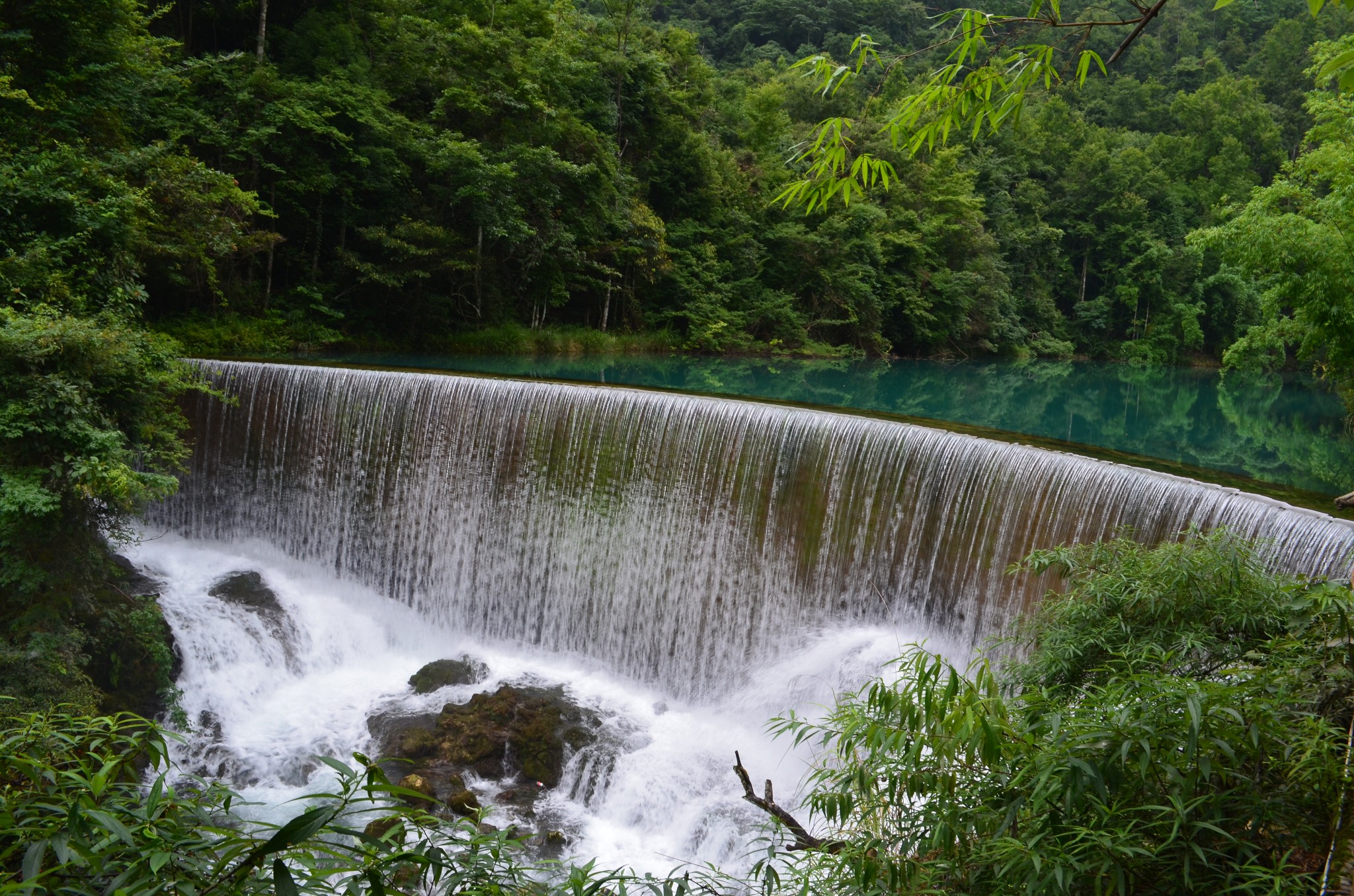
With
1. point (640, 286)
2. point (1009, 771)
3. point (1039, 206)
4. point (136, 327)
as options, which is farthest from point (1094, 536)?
point (1039, 206)

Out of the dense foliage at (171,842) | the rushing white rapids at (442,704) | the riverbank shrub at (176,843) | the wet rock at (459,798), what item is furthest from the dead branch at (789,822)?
the wet rock at (459,798)

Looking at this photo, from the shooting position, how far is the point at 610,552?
782 cm

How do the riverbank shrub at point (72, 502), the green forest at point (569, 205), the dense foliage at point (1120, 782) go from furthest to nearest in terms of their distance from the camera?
1. the green forest at point (569, 205)
2. the riverbank shrub at point (72, 502)
3. the dense foliage at point (1120, 782)

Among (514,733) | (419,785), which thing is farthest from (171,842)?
(514,733)

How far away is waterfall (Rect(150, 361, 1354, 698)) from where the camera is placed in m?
6.03

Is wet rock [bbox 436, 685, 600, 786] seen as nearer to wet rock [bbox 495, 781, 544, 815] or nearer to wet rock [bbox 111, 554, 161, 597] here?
wet rock [bbox 495, 781, 544, 815]

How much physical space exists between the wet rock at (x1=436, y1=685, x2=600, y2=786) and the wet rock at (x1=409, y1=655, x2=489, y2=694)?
51 cm

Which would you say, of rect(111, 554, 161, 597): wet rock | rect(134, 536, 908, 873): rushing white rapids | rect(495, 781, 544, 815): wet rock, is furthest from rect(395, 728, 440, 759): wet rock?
rect(111, 554, 161, 597): wet rock

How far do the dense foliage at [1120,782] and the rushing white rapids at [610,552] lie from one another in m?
3.22

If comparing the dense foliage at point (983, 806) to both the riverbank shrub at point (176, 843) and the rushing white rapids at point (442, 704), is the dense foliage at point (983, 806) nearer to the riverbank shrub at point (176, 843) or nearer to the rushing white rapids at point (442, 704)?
the riverbank shrub at point (176, 843)

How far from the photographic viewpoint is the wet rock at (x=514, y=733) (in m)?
6.09

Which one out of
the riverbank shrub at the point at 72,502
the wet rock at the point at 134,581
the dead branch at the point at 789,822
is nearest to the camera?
the dead branch at the point at 789,822

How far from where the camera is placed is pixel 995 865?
1.78 m

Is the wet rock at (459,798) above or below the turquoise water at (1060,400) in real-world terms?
below
